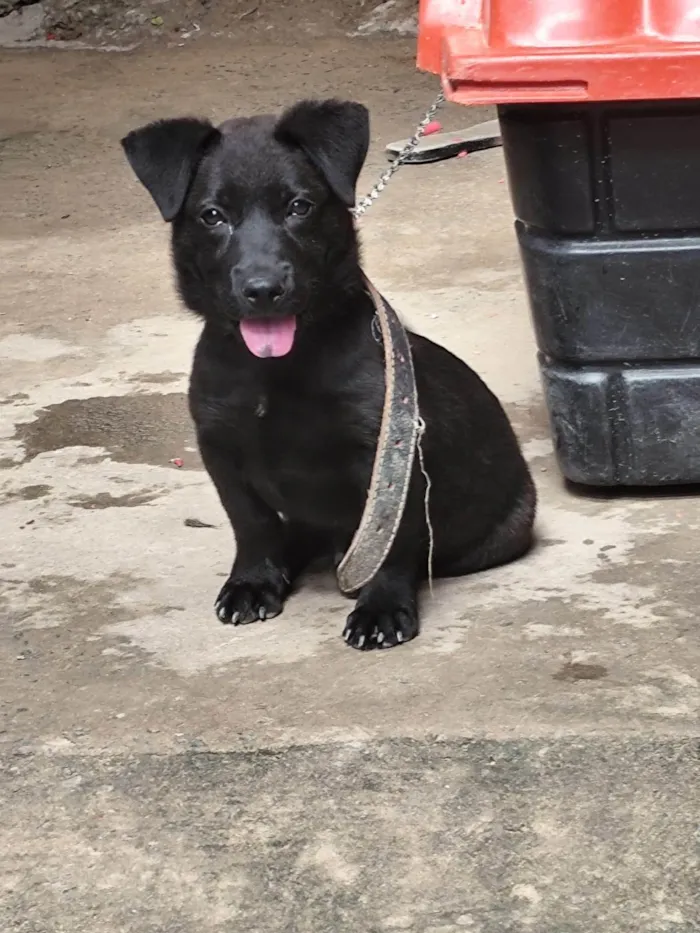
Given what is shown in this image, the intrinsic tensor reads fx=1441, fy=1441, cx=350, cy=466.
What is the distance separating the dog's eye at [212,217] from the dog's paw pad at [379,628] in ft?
2.39

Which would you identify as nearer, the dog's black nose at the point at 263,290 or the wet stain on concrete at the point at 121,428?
the dog's black nose at the point at 263,290

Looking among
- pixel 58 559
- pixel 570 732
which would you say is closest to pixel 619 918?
pixel 570 732

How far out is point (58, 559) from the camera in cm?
298

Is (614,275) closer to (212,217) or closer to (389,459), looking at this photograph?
(389,459)

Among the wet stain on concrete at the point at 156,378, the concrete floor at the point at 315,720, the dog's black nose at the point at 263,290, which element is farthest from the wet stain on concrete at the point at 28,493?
the dog's black nose at the point at 263,290

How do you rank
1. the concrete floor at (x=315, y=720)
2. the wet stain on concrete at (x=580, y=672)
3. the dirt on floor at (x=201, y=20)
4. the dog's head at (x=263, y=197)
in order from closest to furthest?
the concrete floor at (x=315, y=720) < the wet stain on concrete at (x=580, y=672) < the dog's head at (x=263, y=197) < the dirt on floor at (x=201, y=20)

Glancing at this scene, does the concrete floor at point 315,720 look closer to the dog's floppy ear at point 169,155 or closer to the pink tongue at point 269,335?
the pink tongue at point 269,335

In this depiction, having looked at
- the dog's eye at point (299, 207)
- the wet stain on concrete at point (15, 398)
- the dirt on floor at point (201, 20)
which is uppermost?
the dog's eye at point (299, 207)

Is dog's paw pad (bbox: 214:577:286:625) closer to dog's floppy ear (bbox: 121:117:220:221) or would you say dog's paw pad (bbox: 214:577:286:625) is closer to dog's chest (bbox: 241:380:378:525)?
dog's chest (bbox: 241:380:378:525)

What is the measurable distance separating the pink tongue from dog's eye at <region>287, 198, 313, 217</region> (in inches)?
7.1

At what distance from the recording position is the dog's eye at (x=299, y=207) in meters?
2.47

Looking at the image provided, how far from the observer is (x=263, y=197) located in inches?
96.7

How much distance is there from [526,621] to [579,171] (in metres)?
0.93

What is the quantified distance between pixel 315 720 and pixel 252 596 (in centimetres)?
50
